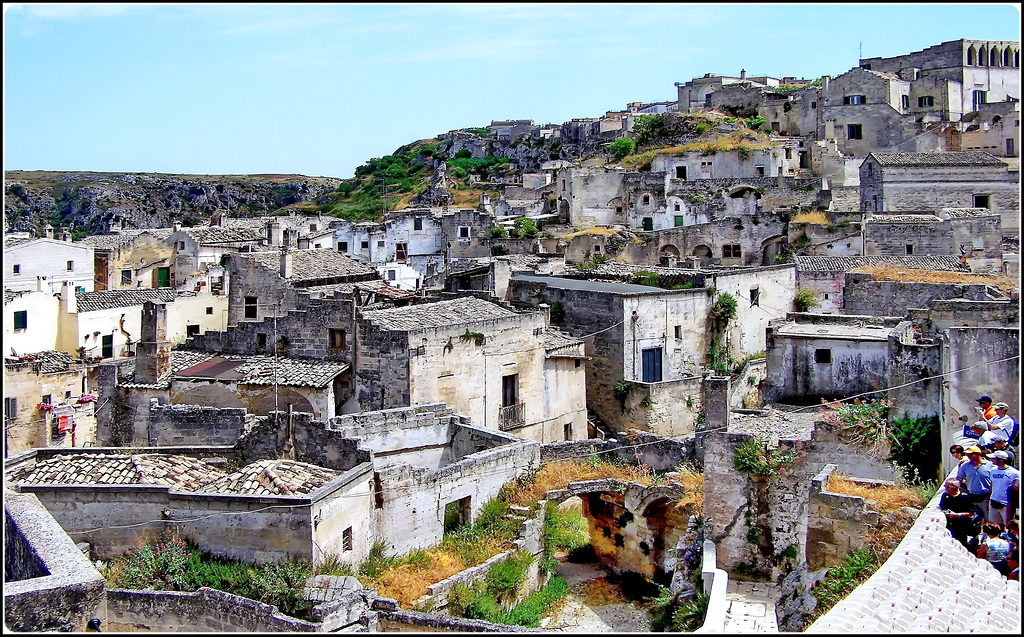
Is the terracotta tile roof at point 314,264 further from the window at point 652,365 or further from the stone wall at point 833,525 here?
the stone wall at point 833,525

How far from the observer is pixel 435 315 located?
24.1 m

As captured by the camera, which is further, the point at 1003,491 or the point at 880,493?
the point at 880,493

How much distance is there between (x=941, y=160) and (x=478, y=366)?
27028 mm

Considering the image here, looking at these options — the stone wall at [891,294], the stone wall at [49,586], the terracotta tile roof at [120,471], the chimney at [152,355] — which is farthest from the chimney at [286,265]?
the stone wall at [49,586]

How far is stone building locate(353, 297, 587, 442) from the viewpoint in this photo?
889 inches

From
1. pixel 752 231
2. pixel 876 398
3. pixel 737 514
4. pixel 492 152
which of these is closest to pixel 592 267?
pixel 752 231

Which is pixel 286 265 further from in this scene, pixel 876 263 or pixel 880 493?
pixel 880 493

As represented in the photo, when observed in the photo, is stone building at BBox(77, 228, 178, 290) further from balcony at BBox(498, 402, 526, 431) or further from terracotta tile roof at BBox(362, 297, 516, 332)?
balcony at BBox(498, 402, 526, 431)

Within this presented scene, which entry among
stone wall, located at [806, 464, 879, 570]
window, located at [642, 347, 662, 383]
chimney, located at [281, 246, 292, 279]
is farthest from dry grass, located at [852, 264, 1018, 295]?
chimney, located at [281, 246, 292, 279]

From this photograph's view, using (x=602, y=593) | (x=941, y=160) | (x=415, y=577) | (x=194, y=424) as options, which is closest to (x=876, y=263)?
(x=941, y=160)

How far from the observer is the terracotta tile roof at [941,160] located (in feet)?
133

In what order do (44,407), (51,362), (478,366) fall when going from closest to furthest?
(478,366) → (44,407) → (51,362)

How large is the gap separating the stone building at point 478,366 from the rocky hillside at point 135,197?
8244cm

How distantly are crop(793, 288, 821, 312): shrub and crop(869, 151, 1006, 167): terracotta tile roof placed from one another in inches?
484
